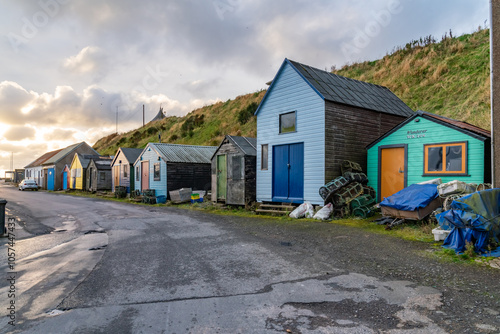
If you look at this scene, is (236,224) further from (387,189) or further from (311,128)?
(387,189)

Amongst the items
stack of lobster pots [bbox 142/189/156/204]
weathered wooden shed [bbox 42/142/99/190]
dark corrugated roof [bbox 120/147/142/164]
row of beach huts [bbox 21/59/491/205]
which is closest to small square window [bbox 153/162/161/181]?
stack of lobster pots [bbox 142/189/156/204]

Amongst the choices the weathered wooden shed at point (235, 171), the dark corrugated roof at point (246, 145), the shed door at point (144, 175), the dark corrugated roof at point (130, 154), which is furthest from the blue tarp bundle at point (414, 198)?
the dark corrugated roof at point (130, 154)

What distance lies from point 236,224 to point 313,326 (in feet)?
28.6

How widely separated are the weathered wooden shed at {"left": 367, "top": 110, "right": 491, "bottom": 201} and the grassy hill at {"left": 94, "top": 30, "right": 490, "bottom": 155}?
6.33 m

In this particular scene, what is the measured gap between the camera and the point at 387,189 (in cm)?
1408

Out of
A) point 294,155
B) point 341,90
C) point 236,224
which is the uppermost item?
point 341,90

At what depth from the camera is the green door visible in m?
19.8

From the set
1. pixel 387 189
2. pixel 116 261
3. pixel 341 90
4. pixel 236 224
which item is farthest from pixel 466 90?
pixel 116 261

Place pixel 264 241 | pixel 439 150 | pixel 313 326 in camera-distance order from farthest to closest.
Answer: pixel 439 150, pixel 264 241, pixel 313 326

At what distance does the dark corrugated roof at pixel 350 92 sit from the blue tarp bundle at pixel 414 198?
5.32m

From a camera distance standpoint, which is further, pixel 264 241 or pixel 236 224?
pixel 236 224

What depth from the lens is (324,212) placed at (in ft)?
43.7

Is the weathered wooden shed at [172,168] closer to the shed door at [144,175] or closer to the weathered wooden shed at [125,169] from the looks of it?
the shed door at [144,175]

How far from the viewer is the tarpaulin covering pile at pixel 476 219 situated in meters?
7.03
